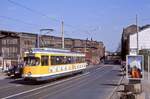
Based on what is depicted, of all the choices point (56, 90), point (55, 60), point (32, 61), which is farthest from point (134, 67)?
point (55, 60)

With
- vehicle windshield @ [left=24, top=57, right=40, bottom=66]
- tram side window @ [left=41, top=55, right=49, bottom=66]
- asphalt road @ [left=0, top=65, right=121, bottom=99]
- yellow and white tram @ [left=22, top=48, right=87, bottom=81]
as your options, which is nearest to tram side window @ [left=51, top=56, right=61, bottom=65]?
yellow and white tram @ [left=22, top=48, right=87, bottom=81]

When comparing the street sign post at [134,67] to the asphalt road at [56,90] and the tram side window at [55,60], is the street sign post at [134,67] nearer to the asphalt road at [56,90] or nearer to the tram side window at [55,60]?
the asphalt road at [56,90]

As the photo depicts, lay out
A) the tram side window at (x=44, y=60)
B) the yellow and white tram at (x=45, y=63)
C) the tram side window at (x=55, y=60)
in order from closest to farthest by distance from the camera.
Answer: the yellow and white tram at (x=45, y=63) → the tram side window at (x=44, y=60) → the tram side window at (x=55, y=60)

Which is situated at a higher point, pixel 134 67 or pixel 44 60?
pixel 44 60

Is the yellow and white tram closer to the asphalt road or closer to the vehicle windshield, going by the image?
the vehicle windshield

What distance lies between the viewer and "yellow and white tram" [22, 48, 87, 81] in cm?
3425

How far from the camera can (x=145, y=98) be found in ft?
72.5

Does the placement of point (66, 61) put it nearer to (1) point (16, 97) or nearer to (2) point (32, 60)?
(2) point (32, 60)

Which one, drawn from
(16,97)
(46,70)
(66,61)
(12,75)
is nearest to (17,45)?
(12,75)

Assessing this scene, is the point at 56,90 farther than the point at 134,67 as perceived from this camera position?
Yes

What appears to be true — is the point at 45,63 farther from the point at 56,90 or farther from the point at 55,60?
the point at 56,90

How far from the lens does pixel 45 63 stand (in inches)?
1400

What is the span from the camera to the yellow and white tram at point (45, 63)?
34.2 metres

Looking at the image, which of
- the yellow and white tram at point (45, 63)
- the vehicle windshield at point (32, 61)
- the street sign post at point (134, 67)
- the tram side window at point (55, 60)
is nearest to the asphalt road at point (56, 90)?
the yellow and white tram at point (45, 63)
